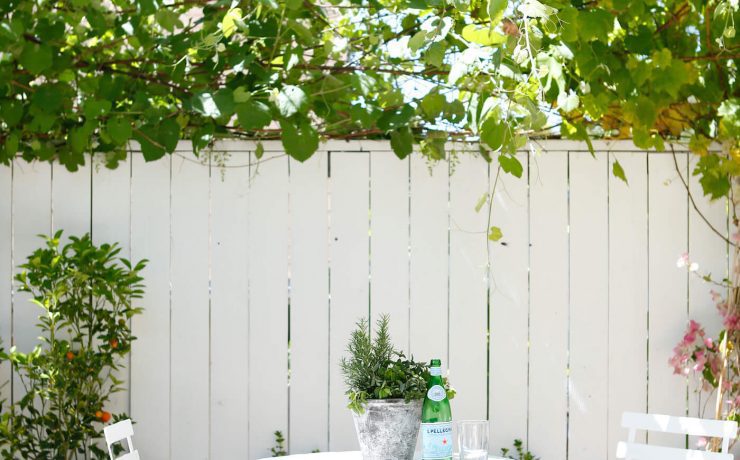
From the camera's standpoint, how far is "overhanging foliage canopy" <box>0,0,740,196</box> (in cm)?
330

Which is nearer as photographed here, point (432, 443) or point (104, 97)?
point (432, 443)

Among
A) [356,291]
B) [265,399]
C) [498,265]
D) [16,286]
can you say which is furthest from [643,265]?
[16,286]

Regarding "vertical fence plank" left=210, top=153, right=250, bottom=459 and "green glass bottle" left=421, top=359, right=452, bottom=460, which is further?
"vertical fence plank" left=210, top=153, right=250, bottom=459

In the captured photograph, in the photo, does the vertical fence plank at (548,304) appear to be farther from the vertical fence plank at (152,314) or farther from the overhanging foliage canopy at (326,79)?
the vertical fence plank at (152,314)

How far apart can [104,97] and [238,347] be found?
116 cm

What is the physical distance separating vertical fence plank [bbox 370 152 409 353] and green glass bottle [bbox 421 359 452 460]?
174cm

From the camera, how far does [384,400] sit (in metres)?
2.29

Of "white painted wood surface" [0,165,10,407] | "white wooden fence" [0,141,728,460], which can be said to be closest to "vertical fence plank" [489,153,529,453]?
"white wooden fence" [0,141,728,460]

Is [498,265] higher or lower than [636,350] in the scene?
higher

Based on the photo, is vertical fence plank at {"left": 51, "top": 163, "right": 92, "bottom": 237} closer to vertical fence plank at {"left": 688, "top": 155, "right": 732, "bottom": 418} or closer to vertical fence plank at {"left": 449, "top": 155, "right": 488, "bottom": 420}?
vertical fence plank at {"left": 449, "top": 155, "right": 488, "bottom": 420}

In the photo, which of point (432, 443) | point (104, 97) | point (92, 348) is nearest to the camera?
point (432, 443)

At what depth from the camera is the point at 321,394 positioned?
13.3 ft

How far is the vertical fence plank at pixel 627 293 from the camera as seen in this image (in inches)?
158

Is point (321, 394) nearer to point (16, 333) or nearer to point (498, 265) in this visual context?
point (498, 265)
